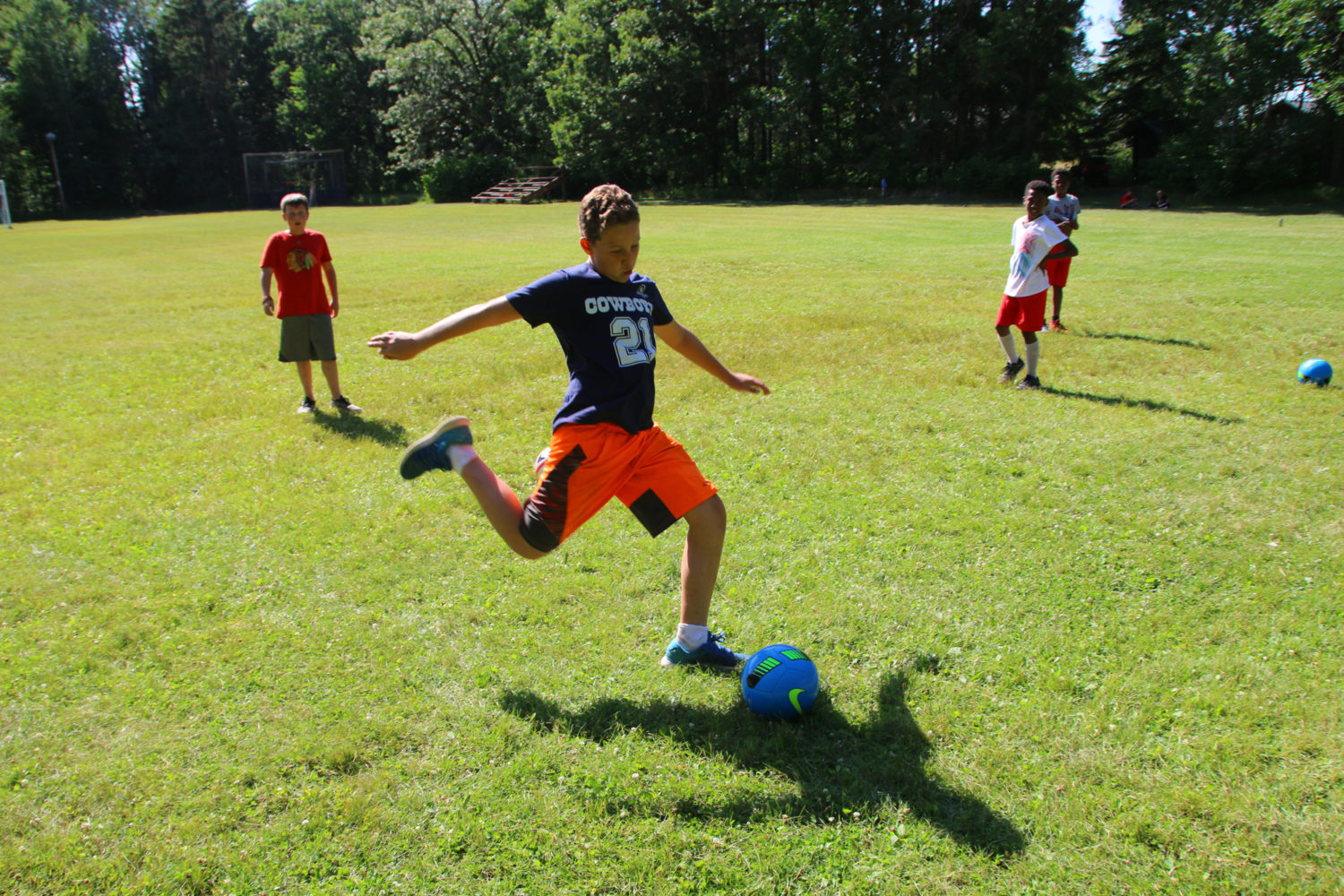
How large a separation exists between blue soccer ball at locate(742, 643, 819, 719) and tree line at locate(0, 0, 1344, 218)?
132 ft

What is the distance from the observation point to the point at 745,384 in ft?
14.7

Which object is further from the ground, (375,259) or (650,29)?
(650,29)

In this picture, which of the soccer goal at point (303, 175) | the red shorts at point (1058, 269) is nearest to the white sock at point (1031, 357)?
the red shorts at point (1058, 269)

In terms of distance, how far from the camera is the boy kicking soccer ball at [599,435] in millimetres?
3883

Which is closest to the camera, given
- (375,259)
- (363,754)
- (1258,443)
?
(363,754)

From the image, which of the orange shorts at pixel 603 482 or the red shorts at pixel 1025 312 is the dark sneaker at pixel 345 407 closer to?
the orange shorts at pixel 603 482

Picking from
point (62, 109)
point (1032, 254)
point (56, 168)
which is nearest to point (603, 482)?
point (1032, 254)

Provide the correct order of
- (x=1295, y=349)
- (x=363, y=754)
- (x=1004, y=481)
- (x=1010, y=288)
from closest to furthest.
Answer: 1. (x=363, y=754)
2. (x=1004, y=481)
3. (x=1010, y=288)
4. (x=1295, y=349)

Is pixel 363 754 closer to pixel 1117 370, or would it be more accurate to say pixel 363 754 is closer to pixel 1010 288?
pixel 1010 288

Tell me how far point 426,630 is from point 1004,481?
178 inches

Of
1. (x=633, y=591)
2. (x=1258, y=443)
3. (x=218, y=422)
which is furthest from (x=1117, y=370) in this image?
(x=218, y=422)

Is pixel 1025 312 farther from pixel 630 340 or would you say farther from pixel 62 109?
pixel 62 109

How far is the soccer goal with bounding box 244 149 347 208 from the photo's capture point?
6016cm

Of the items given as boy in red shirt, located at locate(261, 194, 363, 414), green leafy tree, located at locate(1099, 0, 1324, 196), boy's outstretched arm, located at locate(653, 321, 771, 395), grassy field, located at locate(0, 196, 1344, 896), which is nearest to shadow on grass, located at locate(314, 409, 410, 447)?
grassy field, located at locate(0, 196, 1344, 896)
